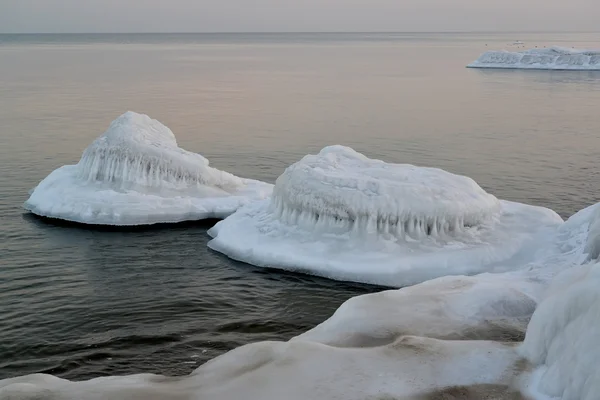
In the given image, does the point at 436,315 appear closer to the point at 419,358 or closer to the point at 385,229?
the point at 419,358

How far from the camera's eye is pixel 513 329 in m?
11.0

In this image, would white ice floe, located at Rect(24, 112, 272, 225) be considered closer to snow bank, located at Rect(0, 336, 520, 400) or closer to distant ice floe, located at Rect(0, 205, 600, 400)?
distant ice floe, located at Rect(0, 205, 600, 400)

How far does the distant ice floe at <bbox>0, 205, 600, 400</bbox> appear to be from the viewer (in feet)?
27.9

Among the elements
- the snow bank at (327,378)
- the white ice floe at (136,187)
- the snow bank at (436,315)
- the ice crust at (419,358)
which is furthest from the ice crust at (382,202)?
the snow bank at (327,378)

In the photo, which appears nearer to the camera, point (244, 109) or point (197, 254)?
point (197, 254)

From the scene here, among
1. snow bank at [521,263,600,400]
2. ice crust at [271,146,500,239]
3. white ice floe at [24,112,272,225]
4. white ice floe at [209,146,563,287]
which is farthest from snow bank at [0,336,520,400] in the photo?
white ice floe at [24,112,272,225]

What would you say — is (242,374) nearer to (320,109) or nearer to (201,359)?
(201,359)

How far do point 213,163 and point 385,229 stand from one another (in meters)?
15.7

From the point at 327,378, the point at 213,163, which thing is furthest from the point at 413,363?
the point at 213,163

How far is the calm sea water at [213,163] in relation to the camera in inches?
567

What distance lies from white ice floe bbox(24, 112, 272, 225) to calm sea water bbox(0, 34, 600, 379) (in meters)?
0.84

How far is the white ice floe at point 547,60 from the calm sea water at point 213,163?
21.4 meters

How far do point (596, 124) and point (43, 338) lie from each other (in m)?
39.4

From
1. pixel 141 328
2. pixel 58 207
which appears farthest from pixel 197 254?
pixel 58 207
